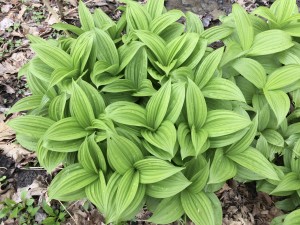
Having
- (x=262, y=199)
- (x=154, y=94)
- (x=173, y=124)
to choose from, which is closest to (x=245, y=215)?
(x=262, y=199)

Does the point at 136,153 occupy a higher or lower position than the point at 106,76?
lower

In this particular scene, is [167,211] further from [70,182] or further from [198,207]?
[70,182]

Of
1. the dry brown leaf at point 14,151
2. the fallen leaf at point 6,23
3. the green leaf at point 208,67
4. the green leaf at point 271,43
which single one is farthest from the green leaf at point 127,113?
the fallen leaf at point 6,23

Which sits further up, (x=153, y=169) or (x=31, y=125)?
(x=31, y=125)

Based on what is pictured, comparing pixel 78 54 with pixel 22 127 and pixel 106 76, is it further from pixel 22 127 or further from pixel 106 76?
pixel 22 127

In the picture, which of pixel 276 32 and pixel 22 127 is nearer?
pixel 22 127

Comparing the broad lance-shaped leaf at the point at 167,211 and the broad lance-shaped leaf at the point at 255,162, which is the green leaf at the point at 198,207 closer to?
the broad lance-shaped leaf at the point at 167,211

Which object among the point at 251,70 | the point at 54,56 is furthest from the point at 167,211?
the point at 54,56

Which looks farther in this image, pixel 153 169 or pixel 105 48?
pixel 105 48
